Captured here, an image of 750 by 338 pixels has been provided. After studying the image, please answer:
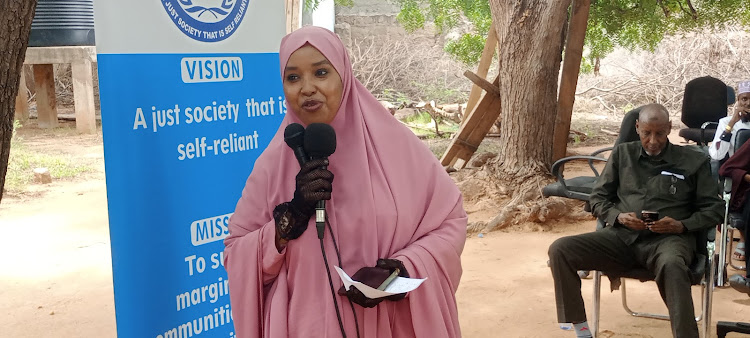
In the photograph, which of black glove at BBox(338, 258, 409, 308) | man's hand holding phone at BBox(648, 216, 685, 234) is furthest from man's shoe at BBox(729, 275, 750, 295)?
black glove at BBox(338, 258, 409, 308)

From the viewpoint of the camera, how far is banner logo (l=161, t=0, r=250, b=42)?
3023 mm

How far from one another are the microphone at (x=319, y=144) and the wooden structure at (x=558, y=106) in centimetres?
674

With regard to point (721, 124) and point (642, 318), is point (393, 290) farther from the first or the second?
point (721, 124)

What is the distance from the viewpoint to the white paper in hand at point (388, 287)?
1955 mm

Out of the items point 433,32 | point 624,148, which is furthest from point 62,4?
point 433,32

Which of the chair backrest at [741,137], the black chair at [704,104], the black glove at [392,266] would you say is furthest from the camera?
the black chair at [704,104]

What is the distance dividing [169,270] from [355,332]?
117 cm

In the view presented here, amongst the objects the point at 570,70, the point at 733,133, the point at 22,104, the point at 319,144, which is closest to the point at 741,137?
the point at 733,133

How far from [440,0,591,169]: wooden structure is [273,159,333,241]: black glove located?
6702 mm

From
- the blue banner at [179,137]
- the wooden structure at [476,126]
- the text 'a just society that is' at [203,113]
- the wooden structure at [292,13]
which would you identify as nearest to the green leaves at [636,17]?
the wooden structure at [476,126]

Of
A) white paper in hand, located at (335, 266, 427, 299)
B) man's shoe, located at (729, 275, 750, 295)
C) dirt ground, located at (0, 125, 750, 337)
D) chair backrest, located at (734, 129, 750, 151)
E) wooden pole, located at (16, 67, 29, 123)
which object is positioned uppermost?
wooden pole, located at (16, 67, 29, 123)

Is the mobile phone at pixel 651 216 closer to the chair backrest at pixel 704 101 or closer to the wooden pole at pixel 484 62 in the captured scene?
the chair backrest at pixel 704 101

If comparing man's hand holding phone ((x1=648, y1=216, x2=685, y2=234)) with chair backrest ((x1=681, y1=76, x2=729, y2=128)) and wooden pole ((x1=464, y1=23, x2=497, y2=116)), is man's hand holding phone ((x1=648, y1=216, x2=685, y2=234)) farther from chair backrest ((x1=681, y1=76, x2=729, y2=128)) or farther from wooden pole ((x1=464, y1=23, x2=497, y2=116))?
wooden pole ((x1=464, y1=23, x2=497, y2=116))

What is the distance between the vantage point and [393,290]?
201 centimetres
